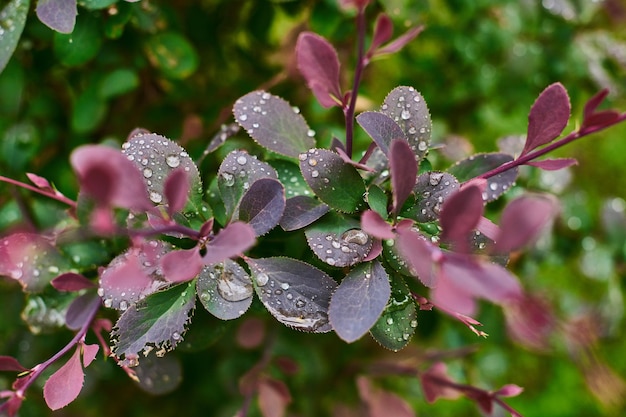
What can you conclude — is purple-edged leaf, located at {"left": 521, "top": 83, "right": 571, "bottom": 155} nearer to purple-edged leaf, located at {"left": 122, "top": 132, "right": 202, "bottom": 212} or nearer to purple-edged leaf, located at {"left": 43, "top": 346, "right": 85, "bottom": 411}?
purple-edged leaf, located at {"left": 122, "top": 132, "right": 202, "bottom": 212}

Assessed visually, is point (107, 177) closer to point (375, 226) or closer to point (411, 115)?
point (375, 226)

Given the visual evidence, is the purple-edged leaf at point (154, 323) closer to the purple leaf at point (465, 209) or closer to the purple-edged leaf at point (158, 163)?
the purple-edged leaf at point (158, 163)

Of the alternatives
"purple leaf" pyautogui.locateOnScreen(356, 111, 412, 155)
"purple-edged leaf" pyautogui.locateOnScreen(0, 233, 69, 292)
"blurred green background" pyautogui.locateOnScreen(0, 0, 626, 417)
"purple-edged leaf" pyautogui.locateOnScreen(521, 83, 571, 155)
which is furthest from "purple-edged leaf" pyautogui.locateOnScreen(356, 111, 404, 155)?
"purple-edged leaf" pyautogui.locateOnScreen(0, 233, 69, 292)

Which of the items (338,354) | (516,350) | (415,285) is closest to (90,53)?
(415,285)

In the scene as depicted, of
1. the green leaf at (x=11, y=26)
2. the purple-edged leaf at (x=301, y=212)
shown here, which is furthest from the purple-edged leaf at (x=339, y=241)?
the green leaf at (x=11, y=26)

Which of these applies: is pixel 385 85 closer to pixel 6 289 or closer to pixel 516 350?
pixel 516 350

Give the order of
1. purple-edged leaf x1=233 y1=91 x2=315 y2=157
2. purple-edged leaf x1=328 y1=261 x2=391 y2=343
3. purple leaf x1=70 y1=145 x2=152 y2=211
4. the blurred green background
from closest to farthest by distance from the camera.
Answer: purple leaf x1=70 y1=145 x2=152 y2=211 < purple-edged leaf x1=328 y1=261 x2=391 y2=343 < purple-edged leaf x1=233 y1=91 x2=315 y2=157 < the blurred green background

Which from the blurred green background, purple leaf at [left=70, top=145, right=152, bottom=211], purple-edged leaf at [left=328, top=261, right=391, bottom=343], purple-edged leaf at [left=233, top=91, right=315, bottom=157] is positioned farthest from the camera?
the blurred green background
